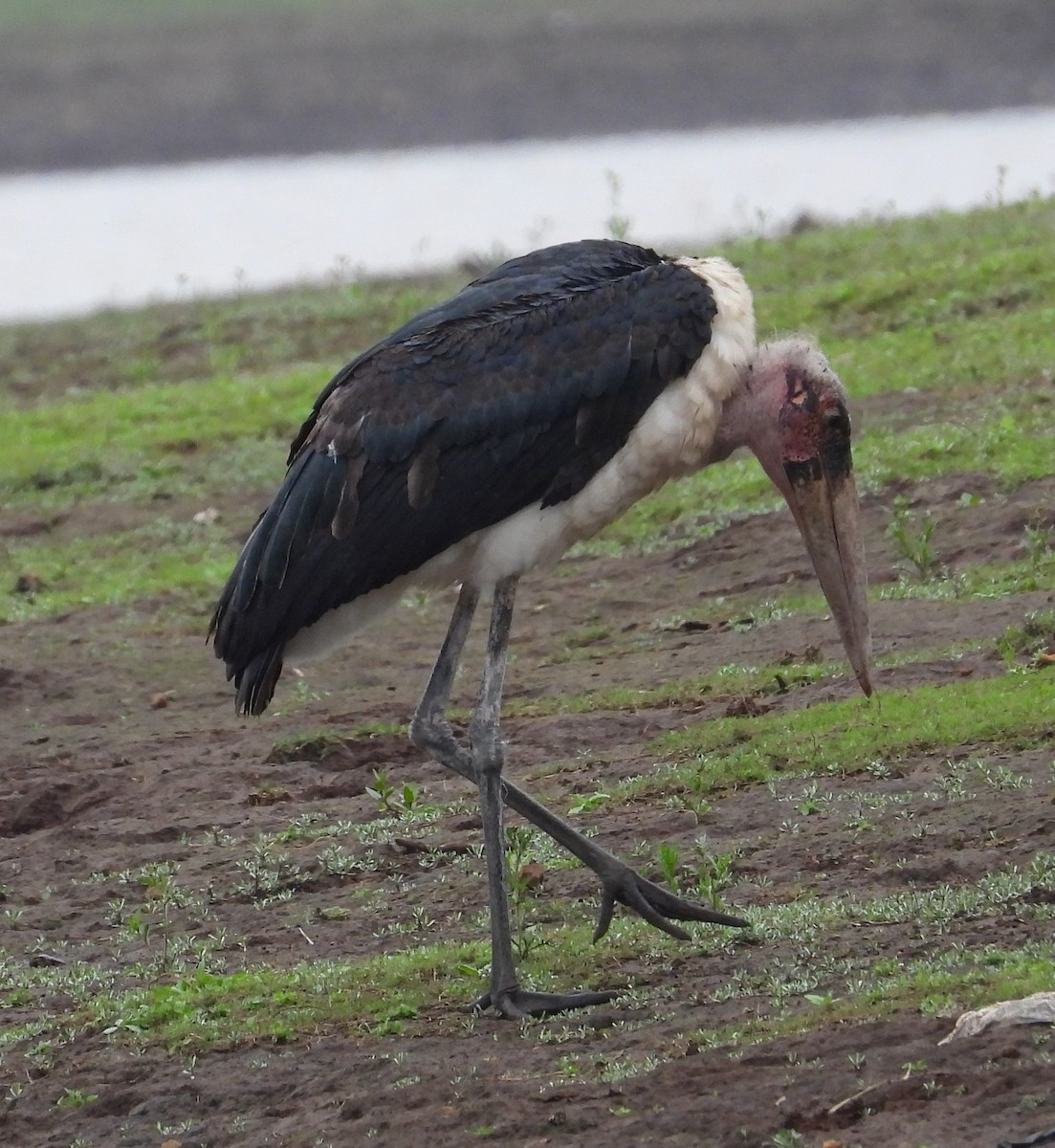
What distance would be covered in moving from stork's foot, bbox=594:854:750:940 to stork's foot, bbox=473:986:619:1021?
12.7 inches

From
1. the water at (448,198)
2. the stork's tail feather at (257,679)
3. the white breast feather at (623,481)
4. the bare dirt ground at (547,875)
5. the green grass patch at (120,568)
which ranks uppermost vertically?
the white breast feather at (623,481)

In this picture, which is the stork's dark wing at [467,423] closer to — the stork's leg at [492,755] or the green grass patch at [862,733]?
the stork's leg at [492,755]

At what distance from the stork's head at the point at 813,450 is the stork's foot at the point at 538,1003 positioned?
1169 millimetres

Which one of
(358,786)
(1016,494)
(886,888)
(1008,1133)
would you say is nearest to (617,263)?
(886,888)

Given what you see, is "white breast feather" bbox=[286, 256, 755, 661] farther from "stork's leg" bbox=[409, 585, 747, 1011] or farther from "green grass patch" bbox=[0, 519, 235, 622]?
"green grass patch" bbox=[0, 519, 235, 622]

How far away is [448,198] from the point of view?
21281 mm

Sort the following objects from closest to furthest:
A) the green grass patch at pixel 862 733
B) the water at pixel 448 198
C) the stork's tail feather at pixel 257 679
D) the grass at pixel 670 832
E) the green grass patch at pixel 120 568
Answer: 1. the grass at pixel 670 832
2. the stork's tail feather at pixel 257 679
3. the green grass patch at pixel 862 733
4. the green grass patch at pixel 120 568
5. the water at pixel 448 198

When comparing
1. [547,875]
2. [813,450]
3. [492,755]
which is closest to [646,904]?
[492,755]

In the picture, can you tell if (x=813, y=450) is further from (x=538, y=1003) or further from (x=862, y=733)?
(x=538, y=1003)

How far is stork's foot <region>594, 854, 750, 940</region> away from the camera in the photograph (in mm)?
5074

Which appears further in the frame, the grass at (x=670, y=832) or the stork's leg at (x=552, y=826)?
the stork's leg at (x=552, y=826)

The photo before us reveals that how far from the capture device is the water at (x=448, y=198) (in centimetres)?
1834

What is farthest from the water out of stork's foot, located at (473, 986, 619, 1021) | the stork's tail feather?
stork's foot, located at (473, 986, 619, 1021)

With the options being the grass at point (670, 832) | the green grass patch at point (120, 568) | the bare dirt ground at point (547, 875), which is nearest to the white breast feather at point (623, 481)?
the grass at point (670, 832)
